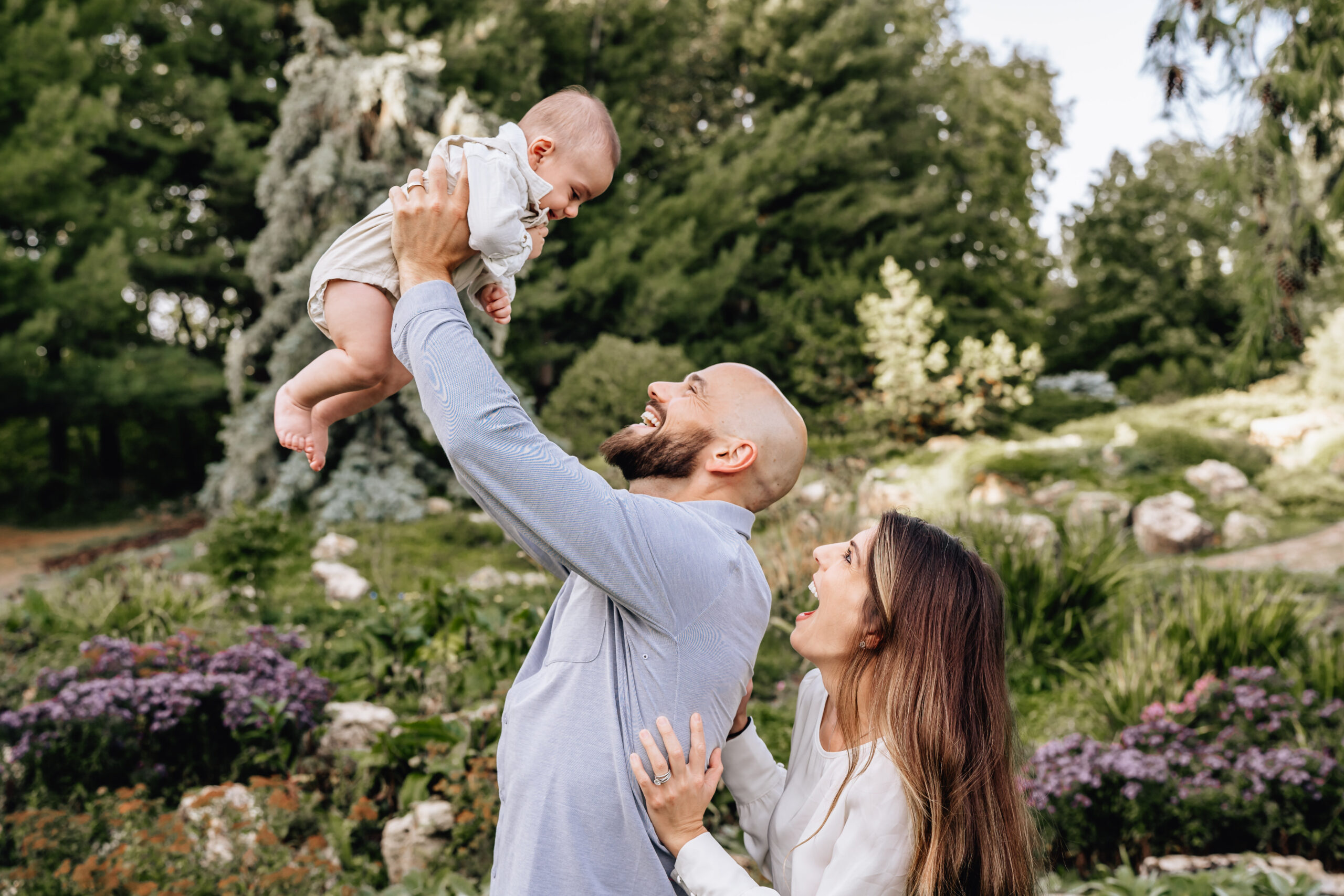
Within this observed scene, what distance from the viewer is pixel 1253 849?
3.64 m

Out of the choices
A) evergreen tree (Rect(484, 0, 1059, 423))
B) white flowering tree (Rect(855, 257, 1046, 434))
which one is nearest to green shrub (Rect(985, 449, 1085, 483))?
white flowering tree (Rect(855, 257, 1046, 434))

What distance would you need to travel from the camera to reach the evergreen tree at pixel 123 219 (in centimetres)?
1073

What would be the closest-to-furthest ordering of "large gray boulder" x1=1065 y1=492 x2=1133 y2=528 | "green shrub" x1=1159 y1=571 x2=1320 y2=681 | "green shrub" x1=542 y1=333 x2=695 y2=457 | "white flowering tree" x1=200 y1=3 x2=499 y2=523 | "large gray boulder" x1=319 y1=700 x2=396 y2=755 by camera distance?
"large gray boulder" x1=319 y1=700 x2=396 y2=755 < "green shrub" x1=1159 y1=571 x2=1320 y2=681 < "large gray boulder" x1=1065 y1=492 x2=1133 y2=528 < "white flowering tree" x1=200 y1=3 x2=499 y2=523 < "green shrub" x1=542 y1=333 x2=695 y2=457

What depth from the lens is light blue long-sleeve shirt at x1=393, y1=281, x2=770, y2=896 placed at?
1.27 metres

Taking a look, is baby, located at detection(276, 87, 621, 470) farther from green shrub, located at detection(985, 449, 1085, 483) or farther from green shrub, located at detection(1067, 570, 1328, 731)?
green shrub, located at detection(985, 449, 1085, 483)

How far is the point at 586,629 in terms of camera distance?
1427mm

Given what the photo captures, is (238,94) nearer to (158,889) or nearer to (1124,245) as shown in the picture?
(158,889)

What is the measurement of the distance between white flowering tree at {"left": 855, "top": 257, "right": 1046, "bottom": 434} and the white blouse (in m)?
11.9

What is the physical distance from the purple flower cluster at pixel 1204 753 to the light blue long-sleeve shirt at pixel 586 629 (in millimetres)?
2322

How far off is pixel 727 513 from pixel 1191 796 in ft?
9.68

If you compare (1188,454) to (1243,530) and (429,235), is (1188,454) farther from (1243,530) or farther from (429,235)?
(429,235)

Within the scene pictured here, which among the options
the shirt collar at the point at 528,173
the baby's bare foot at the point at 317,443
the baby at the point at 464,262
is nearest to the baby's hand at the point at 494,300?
the baby at the point at 464,262

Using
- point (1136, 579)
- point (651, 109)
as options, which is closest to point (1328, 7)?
point (1136, 579)

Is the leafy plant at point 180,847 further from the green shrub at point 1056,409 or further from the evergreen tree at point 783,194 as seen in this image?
the green shrub at point 1056,409
